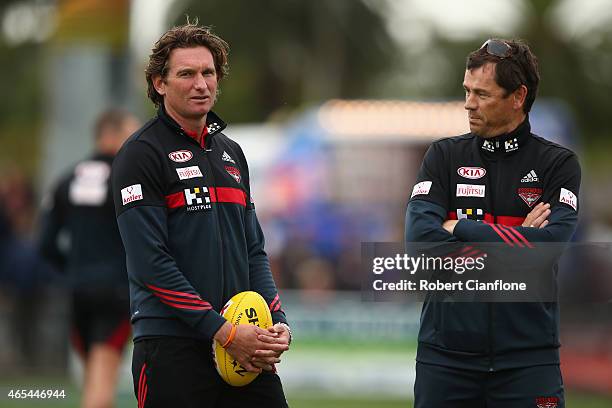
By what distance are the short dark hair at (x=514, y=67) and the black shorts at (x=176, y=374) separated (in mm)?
1814

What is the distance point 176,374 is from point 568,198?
1.97 meters

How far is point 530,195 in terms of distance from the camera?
5.62 meters

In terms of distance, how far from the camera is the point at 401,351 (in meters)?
14.1

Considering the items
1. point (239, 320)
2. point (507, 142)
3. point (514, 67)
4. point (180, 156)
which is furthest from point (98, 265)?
point (514, 67)

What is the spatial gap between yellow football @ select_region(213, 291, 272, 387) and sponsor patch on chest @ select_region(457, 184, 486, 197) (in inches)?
41.6

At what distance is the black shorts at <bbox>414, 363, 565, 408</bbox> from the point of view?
546 cm

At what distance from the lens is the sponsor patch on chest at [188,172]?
5445mm

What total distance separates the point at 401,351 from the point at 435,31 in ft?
106

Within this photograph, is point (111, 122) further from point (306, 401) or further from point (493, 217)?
point (306, 401)

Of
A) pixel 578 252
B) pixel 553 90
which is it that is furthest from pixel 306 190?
pixel 553 90

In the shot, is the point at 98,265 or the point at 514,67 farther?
the point at 98,265

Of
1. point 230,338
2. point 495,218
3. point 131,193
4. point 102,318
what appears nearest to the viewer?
point 230,338

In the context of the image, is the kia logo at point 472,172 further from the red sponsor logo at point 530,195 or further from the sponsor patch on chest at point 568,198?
the sponsor patch on chest at point 568,198

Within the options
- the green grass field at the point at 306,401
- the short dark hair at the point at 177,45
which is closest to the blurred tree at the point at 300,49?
the green grass field at the point at 306,401
